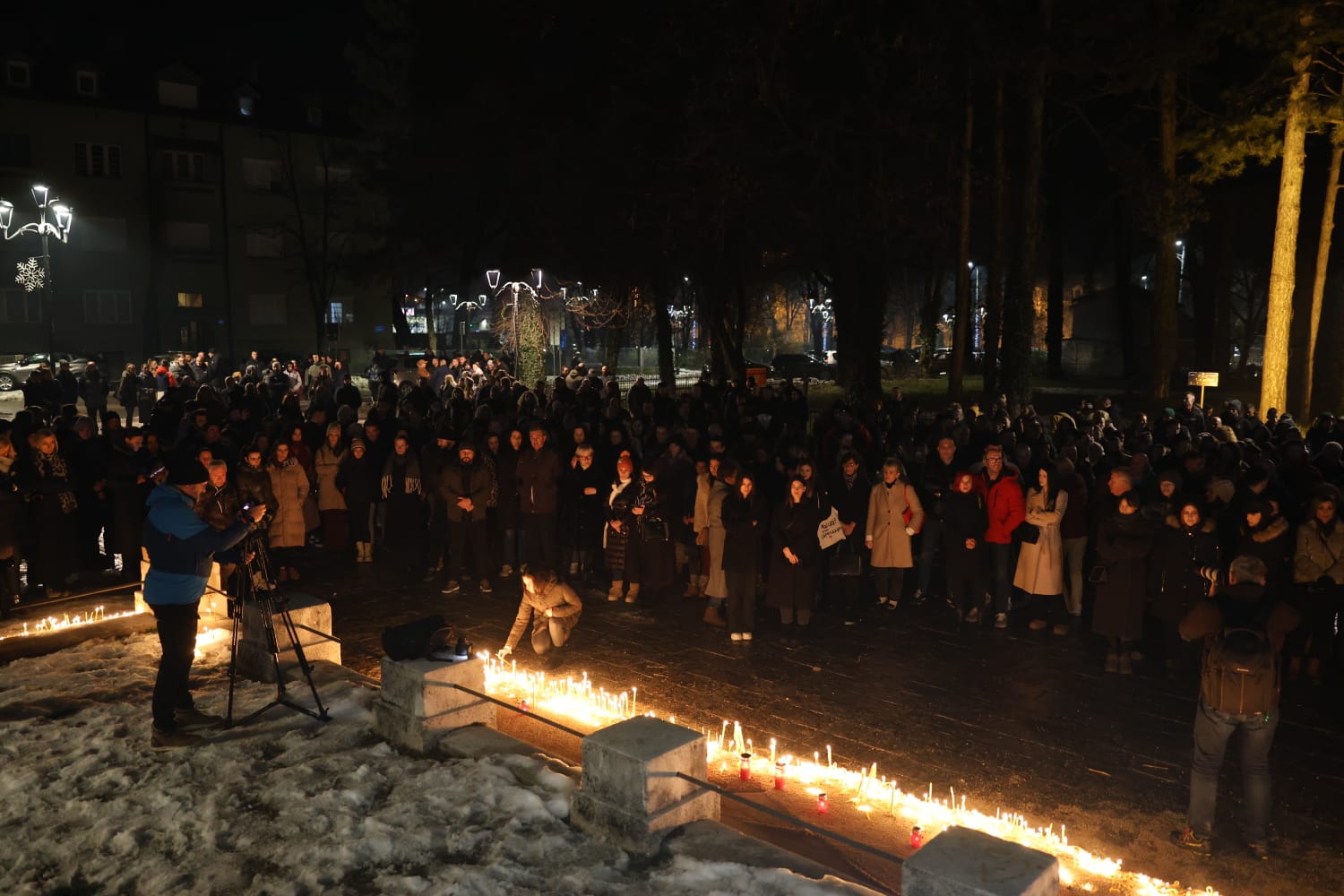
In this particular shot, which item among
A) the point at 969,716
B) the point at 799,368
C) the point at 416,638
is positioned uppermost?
the point at 799,368

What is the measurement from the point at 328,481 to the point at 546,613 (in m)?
5.09

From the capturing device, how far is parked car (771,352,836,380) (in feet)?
159

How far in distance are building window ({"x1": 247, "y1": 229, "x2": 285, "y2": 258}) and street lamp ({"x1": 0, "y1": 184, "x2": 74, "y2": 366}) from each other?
8044 millimetres

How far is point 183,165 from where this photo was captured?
4825 cm

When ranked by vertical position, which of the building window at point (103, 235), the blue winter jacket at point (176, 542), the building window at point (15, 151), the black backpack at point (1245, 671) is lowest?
the black backpack at point (1245, 671)

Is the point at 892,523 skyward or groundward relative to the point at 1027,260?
groundward

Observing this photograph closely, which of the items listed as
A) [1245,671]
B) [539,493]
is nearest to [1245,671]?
[1245,671]

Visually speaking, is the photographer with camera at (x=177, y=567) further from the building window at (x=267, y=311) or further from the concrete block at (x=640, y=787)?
the building window at (x=267, y=311)

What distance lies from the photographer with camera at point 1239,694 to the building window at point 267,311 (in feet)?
167

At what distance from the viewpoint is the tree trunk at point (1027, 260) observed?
896 inches

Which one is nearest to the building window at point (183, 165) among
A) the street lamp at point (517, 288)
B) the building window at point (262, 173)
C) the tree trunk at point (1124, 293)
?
the building window at point (262, 173)

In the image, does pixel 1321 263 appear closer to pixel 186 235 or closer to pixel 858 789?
pixel 858 789

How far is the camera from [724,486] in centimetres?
1073

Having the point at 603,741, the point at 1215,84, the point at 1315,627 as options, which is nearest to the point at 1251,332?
the point at 1215,84
